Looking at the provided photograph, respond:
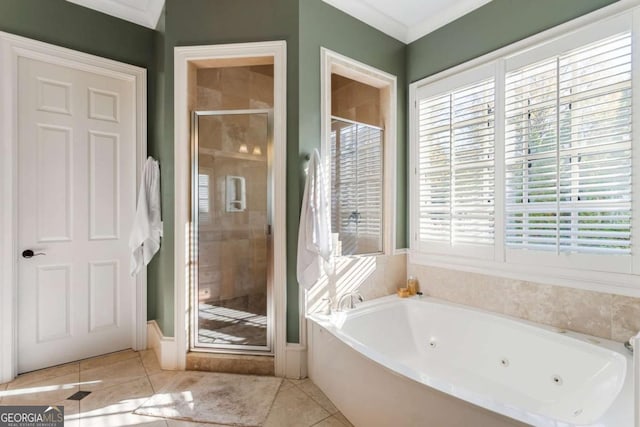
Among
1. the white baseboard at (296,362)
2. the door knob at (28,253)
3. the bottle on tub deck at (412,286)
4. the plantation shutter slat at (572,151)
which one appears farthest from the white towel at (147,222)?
the plantation shutter slat at (572,151)

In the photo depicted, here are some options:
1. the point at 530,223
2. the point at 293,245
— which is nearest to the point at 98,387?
the point at 293,245

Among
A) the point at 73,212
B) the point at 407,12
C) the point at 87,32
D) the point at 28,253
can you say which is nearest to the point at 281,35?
the point at 407,12

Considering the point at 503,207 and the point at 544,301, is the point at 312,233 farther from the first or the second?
the point at 544,301

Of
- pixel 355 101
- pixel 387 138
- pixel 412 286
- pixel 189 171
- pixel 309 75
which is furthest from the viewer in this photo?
pixel 355 101

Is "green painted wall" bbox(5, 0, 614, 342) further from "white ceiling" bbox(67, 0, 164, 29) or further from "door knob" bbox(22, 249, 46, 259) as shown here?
"door knob" bbox(22, 249, 46, 259)

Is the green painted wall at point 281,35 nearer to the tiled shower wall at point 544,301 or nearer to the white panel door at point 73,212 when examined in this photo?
the white panel door at point 73,212

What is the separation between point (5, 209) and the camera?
7.06 ft

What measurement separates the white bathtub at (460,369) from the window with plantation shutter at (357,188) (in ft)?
1.89

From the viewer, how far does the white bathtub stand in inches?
50.1

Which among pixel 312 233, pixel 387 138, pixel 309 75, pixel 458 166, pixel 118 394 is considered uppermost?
pixel 309 75

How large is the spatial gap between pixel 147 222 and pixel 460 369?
253cm

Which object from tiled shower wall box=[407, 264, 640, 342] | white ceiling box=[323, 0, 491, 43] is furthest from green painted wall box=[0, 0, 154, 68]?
tiled shower wall box=[407, 264, 640, 342]

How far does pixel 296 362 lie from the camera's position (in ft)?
7.21

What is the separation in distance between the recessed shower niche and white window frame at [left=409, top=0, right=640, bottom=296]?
1.42m
